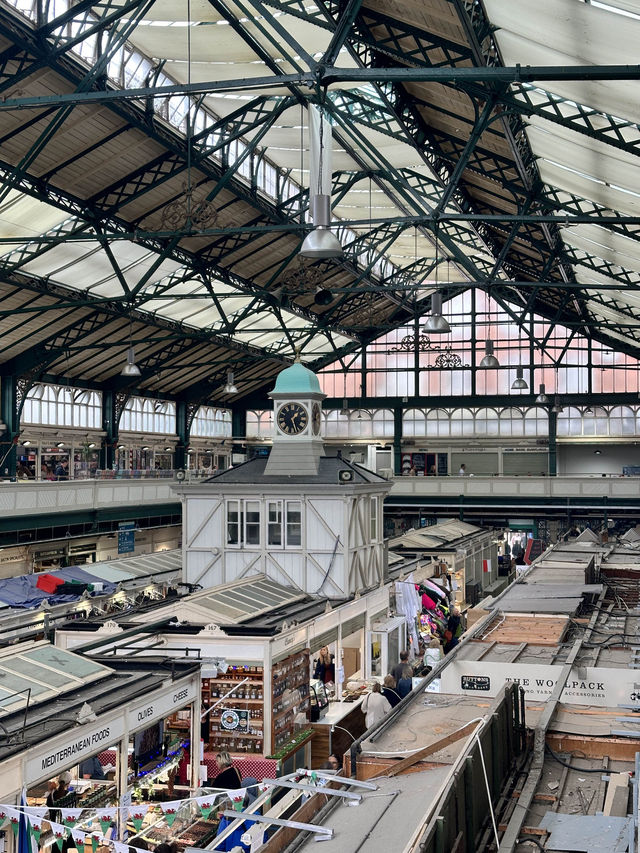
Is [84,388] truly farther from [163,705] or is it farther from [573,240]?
[163,705]

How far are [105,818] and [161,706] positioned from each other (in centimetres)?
128

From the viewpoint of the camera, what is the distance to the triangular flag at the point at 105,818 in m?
7.89

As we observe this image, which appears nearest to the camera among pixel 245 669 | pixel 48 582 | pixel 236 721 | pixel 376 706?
pixel 236 721

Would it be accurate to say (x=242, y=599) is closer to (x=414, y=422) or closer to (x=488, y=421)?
(x=488, y=421)

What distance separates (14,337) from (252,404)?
20.8 metres

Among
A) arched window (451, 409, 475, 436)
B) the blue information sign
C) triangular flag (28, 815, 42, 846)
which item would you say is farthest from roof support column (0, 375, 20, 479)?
triangular flag (28, 815, 42, 846)

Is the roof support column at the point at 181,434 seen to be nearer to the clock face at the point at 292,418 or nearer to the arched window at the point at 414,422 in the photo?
the arched window at the point at 414,422

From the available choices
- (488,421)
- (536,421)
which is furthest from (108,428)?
(536,421)

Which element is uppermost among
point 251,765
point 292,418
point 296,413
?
point 296,413

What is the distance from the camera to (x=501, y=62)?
1200 cm

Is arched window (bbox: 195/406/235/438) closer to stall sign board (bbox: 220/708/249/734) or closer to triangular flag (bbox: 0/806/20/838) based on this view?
stall sign board (bbox: 220/708/249/734)

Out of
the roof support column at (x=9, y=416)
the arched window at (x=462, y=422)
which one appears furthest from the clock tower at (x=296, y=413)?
the arched window at (x=462, y=422)

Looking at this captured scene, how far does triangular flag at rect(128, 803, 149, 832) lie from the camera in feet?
25.8

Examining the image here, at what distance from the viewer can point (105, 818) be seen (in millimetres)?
8188
